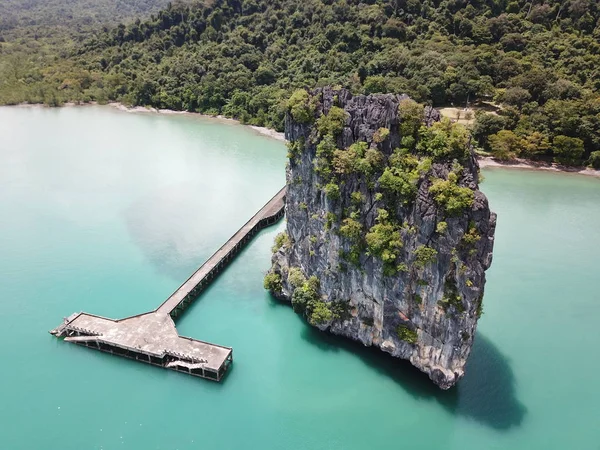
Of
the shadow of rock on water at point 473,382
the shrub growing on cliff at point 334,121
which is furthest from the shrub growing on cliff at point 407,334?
the shrub growing on cliff at point 334,121

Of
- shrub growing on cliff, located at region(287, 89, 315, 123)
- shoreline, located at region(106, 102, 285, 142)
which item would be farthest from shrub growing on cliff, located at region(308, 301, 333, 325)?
shoreline, located at region(106, 102, 285, 142)

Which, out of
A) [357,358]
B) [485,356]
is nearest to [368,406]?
[357,358]

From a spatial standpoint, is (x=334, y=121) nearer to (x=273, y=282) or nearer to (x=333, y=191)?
(x=333, y=191)

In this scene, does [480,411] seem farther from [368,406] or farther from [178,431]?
[178,431]

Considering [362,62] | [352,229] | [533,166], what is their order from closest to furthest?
[352,229] < [533,166] < [362,62]

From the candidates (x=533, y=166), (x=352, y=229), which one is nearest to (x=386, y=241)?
(x=352, y=229)

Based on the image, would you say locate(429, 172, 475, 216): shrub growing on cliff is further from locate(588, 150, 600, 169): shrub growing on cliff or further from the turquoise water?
locate(588, 150, 600, 169): shrub growing on cliff
